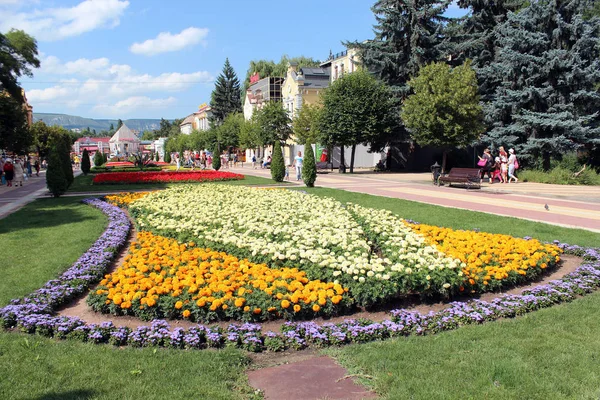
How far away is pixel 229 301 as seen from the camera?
16.2 ft

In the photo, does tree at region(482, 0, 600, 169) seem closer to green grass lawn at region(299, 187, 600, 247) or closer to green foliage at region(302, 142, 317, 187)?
green foliage at region(302, 142, 317, 187)

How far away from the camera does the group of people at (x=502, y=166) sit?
22094mm

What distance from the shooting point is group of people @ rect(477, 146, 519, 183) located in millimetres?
22094

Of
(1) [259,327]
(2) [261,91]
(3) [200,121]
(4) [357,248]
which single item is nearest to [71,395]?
(1) [259,327]

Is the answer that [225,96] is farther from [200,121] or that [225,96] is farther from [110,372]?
[110,372]

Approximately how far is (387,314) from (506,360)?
1.53 m

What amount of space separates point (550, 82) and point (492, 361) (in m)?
24.5

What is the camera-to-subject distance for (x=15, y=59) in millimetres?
29219

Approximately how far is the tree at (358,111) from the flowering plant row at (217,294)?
25.3 meters

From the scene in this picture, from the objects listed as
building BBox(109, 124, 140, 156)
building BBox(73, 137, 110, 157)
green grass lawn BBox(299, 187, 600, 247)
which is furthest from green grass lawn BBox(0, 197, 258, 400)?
building BBox(109, 124, 140, 156)

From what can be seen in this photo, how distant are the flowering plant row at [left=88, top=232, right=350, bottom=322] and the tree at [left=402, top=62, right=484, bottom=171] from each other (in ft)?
63.5

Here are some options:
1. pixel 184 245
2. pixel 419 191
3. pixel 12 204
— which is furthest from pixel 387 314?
pixel 12 204

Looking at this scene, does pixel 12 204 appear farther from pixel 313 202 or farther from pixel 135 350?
pixel 135 350

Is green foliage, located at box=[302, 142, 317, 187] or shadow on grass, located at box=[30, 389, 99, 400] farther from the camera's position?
green foliage, located at box=[302, 142, 317, 187]
